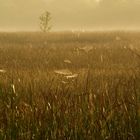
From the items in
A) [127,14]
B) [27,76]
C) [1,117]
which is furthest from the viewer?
[127,14]

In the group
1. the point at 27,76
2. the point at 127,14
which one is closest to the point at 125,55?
the point at 27,76

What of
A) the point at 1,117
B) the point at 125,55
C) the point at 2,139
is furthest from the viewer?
the point at 125,55

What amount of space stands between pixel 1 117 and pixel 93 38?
1935cm

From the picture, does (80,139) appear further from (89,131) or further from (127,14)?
(127,14)

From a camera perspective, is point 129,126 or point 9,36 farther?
point 9,36

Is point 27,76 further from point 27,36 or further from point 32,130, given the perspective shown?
point 27,36

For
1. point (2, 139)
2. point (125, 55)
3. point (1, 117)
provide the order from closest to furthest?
point (2, 139), point (1, 117), point (125, 55)

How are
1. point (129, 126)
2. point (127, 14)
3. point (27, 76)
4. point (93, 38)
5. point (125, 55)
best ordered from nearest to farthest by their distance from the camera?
1. point (129, 126)
2. point (27, 76)
3. point (125, 55)
4. point (93, 38)
5. point (127, 14)

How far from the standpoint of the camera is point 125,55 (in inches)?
491

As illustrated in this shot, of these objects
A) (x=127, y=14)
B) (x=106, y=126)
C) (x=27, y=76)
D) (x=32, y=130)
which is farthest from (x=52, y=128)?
(x=127, y=14)

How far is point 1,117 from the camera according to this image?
4.26 metres

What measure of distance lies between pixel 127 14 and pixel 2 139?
63.0 m

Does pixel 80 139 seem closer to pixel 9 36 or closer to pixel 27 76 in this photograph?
pixel 27 76

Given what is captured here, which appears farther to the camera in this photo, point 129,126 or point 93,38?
point 93,38
